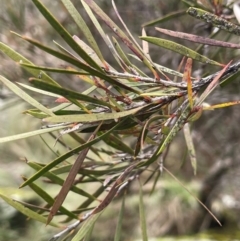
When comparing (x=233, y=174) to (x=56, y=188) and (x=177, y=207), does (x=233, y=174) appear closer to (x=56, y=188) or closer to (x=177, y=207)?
(x=177, y=207)

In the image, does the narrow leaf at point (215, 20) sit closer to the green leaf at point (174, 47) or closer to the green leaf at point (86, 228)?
the green leaf at point (174, 47)

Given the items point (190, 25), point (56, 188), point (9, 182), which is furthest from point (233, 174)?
point (9, 182)

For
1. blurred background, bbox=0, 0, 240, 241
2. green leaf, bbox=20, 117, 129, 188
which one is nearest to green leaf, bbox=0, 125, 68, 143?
green leaf, bbox=20, 117, 129, 188

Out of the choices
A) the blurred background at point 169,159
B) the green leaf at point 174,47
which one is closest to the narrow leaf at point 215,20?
the green leaf at point 174,47

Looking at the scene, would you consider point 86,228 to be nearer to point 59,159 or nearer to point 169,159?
point 59,159

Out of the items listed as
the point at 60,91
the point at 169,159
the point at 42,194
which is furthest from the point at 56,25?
the point at 169,159

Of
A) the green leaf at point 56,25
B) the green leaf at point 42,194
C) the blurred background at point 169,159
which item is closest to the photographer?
the green leaf at point 56,25

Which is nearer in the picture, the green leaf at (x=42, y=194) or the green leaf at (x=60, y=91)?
the green leaf at (x=60, y=91)

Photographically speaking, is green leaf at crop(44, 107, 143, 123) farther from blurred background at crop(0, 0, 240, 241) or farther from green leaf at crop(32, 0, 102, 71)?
blurred background at crop(0, 0, 240, 241)
